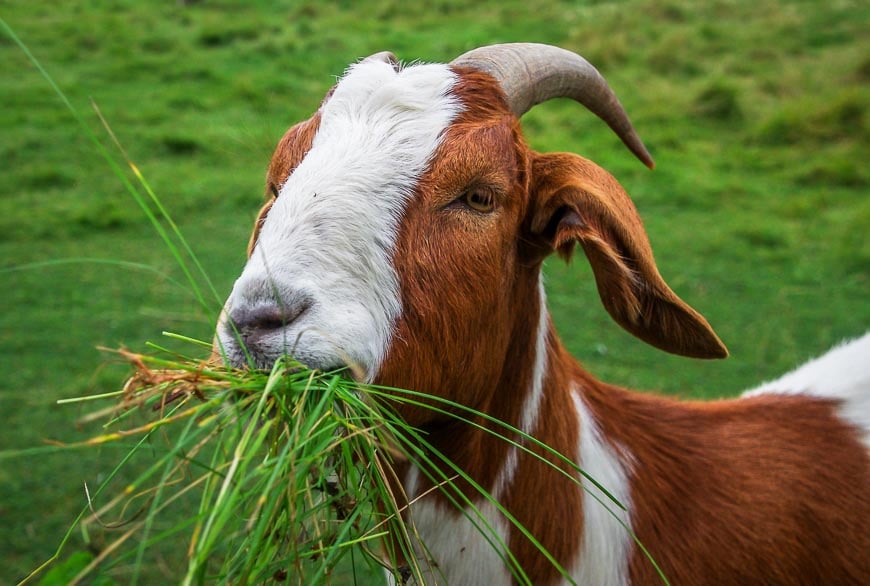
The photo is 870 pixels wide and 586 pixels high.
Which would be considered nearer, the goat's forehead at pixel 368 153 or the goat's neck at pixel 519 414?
A: the goat's forehead at pixel 368 153

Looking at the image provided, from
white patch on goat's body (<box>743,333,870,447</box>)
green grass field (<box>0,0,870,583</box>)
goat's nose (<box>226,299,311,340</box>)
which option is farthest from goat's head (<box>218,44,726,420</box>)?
white patch on goat's body (<box>743,333,870,447</box>)

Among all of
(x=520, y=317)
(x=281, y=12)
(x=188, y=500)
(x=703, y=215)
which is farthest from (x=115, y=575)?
(x=281, y=12)

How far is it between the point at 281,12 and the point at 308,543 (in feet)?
43.0

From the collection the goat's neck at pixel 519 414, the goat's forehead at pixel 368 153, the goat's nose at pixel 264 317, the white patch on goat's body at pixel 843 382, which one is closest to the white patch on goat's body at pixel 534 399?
the goat's neck at pixel 519 414

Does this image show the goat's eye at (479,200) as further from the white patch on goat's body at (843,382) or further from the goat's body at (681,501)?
the white patch on goat's body at (843,382)

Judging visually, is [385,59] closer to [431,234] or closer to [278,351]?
[431,234]

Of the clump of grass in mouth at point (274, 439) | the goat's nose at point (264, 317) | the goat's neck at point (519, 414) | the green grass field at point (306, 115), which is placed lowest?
the green grass field at point (306, 115)

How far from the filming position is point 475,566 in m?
2.53

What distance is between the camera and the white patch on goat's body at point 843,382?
3143 mm

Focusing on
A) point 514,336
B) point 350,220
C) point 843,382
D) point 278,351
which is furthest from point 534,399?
point 843,382

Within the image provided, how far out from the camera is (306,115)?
407 inches

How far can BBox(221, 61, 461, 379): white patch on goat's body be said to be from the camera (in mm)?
1935

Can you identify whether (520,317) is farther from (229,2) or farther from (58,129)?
(229,2)

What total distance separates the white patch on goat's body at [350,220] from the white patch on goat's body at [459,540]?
2.05 ft
